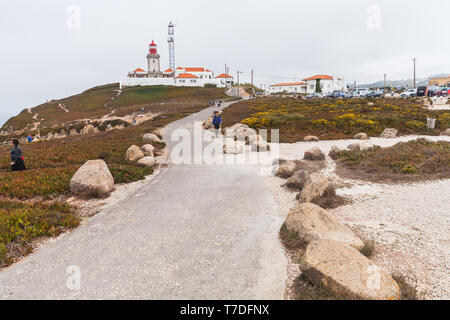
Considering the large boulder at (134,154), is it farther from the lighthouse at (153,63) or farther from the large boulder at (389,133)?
the lighthouse at (153,63)

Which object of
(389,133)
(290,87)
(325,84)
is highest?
(290,87)

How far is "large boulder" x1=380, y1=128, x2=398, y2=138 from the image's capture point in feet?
83.7

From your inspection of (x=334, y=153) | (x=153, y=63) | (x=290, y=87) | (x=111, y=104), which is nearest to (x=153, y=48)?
(x=153, y=63)

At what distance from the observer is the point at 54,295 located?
561cm

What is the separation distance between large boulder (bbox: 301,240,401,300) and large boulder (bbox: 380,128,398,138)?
23.6m

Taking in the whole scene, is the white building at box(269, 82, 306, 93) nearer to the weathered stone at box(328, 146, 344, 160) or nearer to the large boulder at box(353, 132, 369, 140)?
the large boulder at box(353, 132, 369, 140)

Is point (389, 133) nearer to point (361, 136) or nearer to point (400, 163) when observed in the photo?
point (361, 136)

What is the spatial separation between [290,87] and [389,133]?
124188mm

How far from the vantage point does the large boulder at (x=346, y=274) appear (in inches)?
199

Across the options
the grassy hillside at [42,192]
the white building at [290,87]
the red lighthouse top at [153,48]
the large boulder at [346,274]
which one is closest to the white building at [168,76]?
the red lighthouse top at [153,48]

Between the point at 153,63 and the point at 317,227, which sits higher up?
the point at 153,63

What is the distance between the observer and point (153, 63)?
135875mm

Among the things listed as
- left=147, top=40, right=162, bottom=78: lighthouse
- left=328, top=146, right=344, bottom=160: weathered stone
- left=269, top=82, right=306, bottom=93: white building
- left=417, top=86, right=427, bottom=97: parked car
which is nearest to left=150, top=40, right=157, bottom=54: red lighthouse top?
left=147, top=40, right=162, bottom=78: lighthouse
